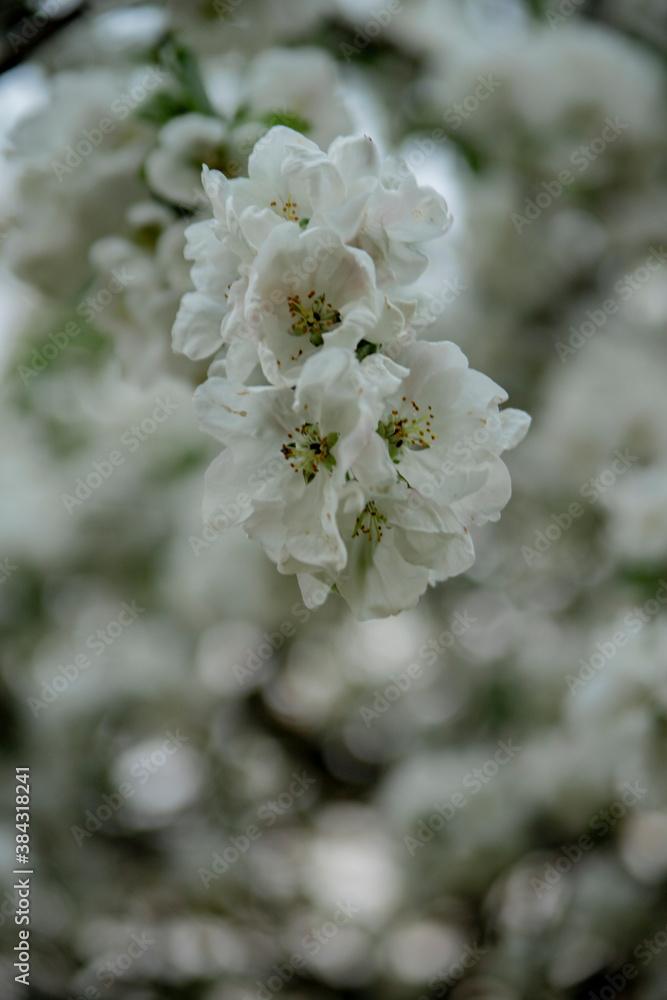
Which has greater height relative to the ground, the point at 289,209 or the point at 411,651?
the point at 289,209

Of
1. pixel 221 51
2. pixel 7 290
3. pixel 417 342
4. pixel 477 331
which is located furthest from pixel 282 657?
pixel 417 342

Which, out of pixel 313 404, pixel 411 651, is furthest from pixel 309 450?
pixel 411 651

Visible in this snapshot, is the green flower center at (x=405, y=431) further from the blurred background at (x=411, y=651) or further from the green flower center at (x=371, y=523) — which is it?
the blurred background at (x=411, y=651)

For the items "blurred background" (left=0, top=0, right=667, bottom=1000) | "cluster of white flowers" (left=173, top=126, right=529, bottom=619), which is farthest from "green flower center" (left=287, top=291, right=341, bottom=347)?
"blurred background" (left=0, top=0, right=667, bottom=1000)

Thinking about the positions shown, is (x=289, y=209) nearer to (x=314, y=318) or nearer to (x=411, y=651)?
(x=314, y=318)

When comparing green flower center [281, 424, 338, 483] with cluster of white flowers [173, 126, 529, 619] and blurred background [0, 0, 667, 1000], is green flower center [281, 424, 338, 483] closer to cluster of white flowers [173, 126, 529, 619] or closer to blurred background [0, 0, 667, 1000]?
cluster of white flowers [173, 126, 529, 619]

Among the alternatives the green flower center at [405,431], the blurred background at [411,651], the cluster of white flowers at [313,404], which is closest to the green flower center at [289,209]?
the cluster of white flowers at [313,404]

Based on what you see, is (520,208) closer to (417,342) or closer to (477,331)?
(477,331)
